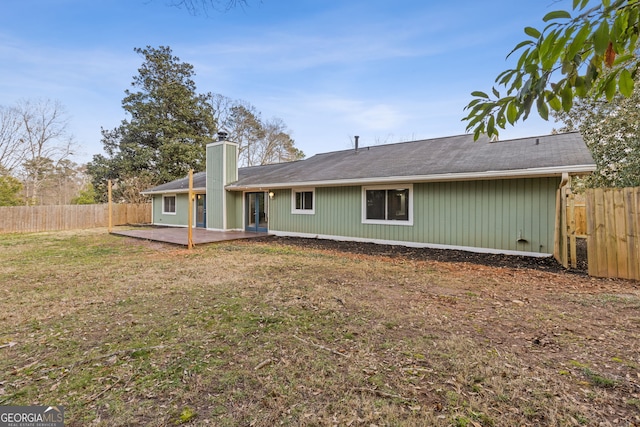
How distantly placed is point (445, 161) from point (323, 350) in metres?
7.51

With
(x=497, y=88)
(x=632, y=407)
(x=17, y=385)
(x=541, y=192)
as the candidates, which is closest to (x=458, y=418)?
(x=632, y=407)

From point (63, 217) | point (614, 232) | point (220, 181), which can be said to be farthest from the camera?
point (63, 217)

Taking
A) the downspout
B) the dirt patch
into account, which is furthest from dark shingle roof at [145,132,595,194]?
the dirt patch

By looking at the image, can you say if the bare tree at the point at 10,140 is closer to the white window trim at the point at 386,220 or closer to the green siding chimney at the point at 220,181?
the green siding chimney at the point at 220,181

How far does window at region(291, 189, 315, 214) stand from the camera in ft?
36.2

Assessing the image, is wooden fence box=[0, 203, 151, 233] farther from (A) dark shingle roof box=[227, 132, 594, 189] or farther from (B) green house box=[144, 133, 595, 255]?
(A) dark shingle roof box=[227, 132, 594, 189]

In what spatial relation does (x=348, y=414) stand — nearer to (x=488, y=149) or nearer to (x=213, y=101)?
(x=488, y=149)

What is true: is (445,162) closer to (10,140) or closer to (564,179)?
(564,179)

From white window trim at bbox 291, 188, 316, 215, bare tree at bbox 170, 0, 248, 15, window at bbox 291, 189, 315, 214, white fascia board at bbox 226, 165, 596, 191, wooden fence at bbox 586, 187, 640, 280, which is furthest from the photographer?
window at bbox 291, 189, 315, 214

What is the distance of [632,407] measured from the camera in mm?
1899

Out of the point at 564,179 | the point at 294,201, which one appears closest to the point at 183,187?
the point at 294,201

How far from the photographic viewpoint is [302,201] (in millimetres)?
11281

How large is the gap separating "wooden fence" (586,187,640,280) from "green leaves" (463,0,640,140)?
4961 mm

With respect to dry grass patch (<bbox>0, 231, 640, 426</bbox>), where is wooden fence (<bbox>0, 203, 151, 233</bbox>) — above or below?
above
